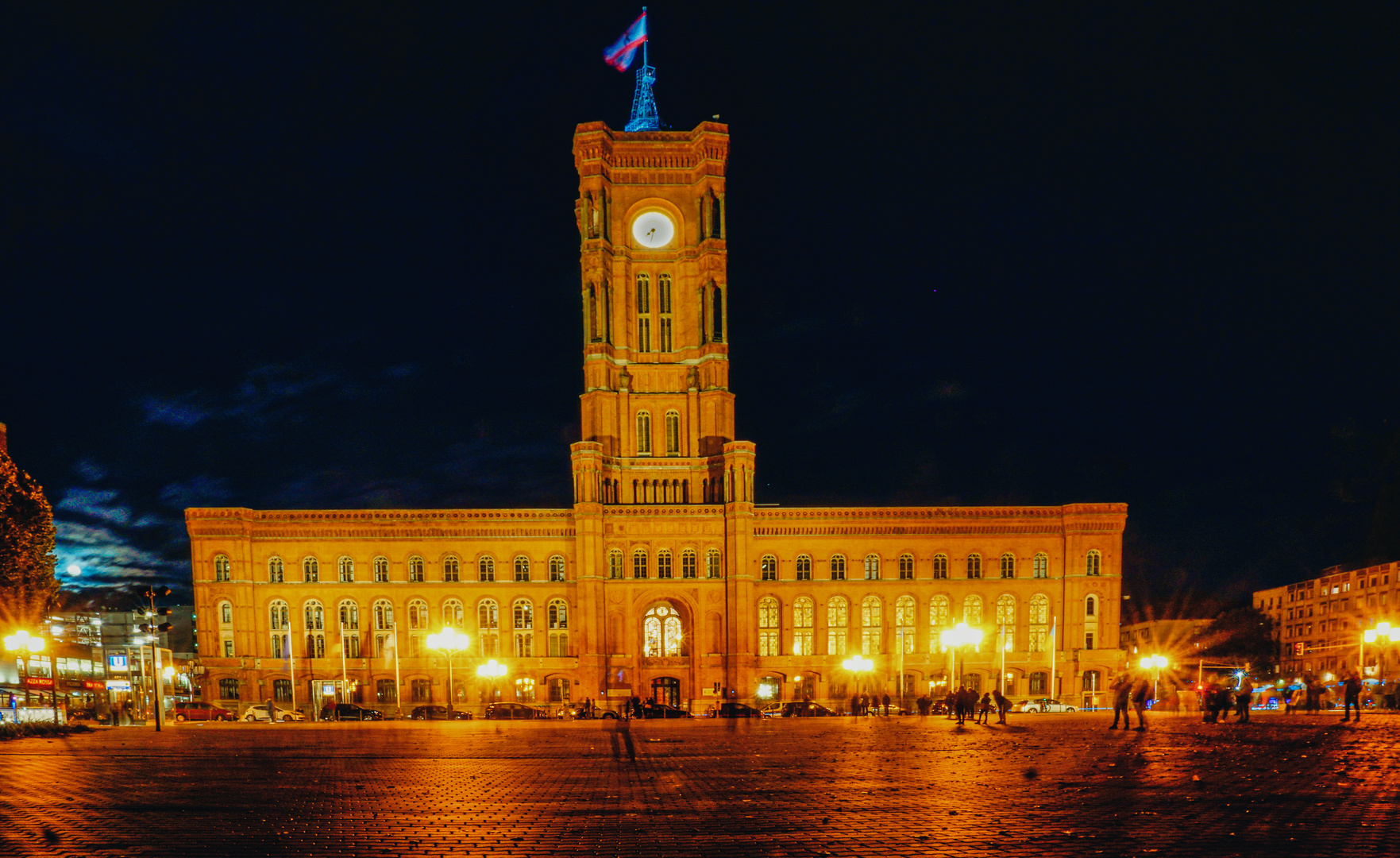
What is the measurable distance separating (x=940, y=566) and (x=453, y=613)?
3268cm

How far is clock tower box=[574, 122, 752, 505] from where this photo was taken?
6494 centimetres

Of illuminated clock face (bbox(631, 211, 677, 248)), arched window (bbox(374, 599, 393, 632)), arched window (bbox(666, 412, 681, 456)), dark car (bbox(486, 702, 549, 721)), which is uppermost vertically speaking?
illuminated clock face (bbox(631, 211, 677, 248))

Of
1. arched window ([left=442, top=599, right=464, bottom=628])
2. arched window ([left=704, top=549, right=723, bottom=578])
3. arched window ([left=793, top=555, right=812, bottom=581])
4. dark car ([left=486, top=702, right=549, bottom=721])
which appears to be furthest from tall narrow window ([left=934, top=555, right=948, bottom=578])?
arched window ([left=442, top=599, right=464, bottom=628])

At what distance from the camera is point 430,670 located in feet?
200

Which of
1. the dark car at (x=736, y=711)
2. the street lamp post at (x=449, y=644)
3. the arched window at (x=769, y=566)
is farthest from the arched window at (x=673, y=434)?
the dark car at (x=736, y=711)

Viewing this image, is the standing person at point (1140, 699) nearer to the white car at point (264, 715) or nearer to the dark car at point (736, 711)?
the dark car at point (736, 711)

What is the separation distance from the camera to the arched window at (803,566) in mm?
62500

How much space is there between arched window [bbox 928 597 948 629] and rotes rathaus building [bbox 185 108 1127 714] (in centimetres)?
12

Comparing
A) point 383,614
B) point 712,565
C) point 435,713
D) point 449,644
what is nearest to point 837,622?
point 712,565

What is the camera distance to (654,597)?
61.7m

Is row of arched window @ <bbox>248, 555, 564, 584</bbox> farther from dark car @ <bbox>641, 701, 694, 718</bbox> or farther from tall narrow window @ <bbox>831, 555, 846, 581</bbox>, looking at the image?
tall narrow window @ <bbox>831, 555, 846, 581</bbox>

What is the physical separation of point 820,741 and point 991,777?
8493 mm

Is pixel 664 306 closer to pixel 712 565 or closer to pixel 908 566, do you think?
pixel 712 565

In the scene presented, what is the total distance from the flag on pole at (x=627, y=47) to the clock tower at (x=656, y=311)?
4561mm
